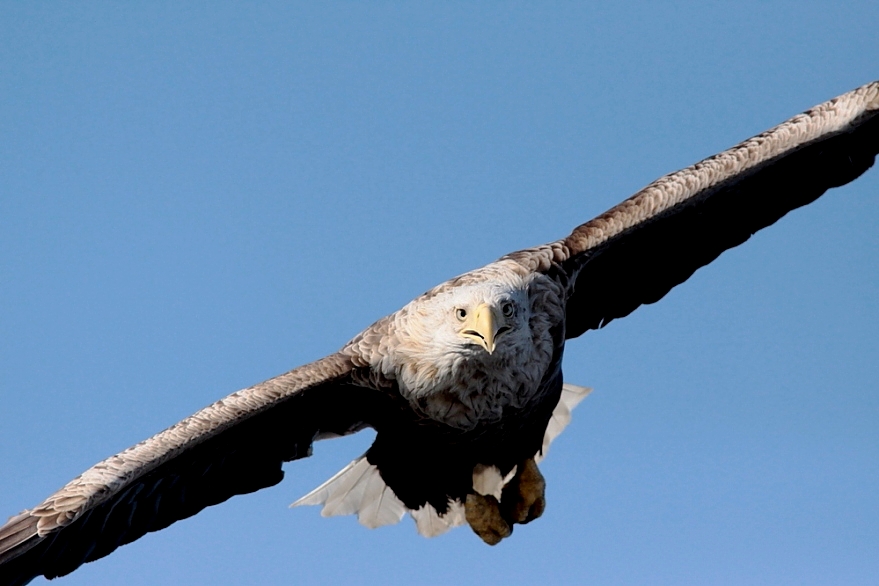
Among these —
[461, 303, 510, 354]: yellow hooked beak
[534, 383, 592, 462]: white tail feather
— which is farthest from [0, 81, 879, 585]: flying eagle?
[534, 383, 592, 462]: white tail feather

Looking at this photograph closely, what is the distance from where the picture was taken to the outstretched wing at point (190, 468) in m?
7.27

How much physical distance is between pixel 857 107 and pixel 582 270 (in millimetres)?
1605

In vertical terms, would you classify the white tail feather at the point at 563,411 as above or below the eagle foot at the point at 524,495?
above

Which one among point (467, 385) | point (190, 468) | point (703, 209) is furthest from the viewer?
point (703, 209)

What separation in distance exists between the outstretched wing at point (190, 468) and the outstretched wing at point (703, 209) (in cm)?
118

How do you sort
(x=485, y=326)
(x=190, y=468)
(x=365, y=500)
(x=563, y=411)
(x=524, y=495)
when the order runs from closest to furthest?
(x=485, y=326) → (x=190, y=468) → (x=524, y=495) → (x=365, y=500) → (x=563, y=411)

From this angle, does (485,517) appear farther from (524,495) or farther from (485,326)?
(485,326)

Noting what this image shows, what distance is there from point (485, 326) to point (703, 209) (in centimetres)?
194

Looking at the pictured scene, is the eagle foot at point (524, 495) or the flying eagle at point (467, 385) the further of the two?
the eagle foot at point (524, 495)

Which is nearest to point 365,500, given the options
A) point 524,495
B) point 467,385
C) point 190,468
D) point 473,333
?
point 524,495

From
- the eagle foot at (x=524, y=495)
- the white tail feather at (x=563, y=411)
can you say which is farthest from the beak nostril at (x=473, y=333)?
the white tail feather at (x=563, y=411)

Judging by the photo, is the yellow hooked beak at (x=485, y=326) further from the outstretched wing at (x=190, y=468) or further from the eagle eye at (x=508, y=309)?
the outstretched wing at (x=190, y=468)

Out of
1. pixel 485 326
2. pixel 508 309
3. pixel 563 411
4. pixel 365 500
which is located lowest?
pixel 485 326

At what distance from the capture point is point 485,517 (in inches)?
327
